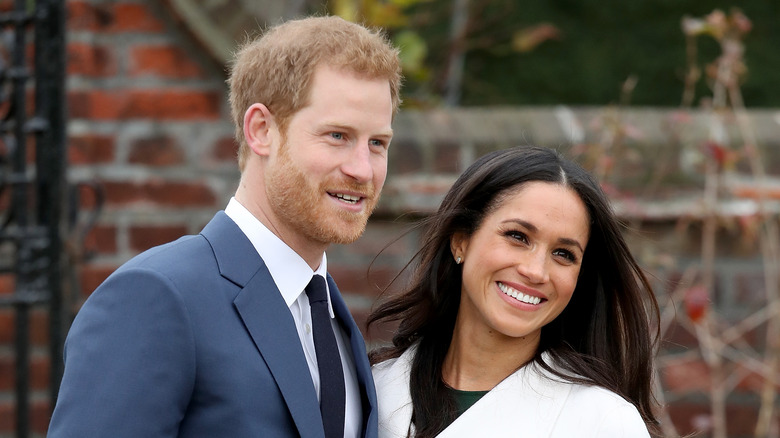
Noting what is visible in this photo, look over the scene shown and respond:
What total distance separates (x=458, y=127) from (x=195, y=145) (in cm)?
96

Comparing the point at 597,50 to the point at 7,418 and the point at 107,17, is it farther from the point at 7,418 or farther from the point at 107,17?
the point at 7,418

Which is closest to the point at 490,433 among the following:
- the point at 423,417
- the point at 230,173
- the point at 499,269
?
the point at 423,417

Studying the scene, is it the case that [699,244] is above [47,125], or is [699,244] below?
below

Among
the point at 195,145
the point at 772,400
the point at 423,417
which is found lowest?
the point at 772,400

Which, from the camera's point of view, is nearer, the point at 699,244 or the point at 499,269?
the point at 499,269

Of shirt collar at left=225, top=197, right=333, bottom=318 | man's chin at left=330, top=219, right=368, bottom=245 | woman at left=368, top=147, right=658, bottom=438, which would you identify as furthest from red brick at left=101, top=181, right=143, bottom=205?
man's chin at left=330, top=219, right=368, bottom=245

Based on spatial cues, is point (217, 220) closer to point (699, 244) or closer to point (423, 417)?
point (423, 417)

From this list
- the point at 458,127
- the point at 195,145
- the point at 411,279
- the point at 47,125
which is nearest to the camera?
the point at 411,279

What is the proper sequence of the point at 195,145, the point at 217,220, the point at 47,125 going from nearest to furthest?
the point at 217,220 → the point at 47,125 → the point at 195,145

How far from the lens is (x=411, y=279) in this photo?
3.17 meters

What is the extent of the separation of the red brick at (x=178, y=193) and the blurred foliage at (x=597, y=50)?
1330 mm

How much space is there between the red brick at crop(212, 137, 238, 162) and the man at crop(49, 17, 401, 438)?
1.32m

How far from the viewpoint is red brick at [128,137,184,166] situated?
12.7 feet

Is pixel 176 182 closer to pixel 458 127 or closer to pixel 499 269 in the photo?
pixel 458 127
